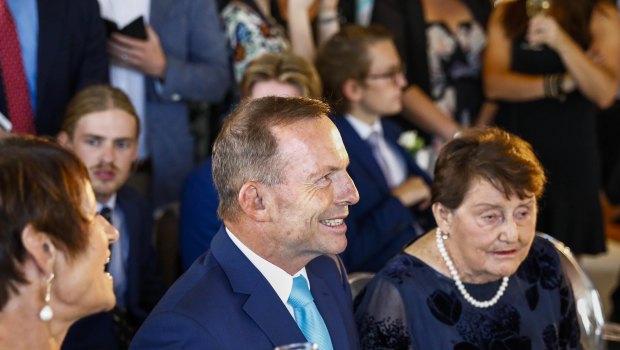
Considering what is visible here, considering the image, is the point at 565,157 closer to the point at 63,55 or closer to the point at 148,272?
the point at 148,272

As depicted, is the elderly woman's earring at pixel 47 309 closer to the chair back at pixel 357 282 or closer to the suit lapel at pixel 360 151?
the chair back at pixel 357 282

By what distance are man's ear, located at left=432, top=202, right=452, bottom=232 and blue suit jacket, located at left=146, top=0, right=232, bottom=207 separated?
62.6 inches

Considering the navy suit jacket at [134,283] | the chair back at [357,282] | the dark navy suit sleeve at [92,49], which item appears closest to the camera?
the chair back at [357,282]

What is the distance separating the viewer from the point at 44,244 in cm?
190

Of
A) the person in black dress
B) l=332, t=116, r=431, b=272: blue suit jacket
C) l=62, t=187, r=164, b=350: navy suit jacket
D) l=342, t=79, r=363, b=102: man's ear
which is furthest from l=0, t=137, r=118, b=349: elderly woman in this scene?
the person in black dress

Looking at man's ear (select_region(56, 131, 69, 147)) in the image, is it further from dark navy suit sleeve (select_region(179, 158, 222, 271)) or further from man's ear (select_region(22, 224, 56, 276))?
man's ear (select_region(22, 224, 56, 276))

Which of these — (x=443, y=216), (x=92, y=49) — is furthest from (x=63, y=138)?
(x=443, y=216)

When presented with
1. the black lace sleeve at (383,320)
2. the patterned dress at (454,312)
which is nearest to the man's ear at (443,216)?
the patterned dress at (454,312)

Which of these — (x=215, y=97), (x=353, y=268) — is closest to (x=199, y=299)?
(x=353, y=268)

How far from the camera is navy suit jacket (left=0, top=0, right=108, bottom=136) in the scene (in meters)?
3.77

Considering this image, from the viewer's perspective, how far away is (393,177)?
4320 millimetres

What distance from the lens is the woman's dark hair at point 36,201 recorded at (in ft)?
6.15

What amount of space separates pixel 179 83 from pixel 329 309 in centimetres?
183

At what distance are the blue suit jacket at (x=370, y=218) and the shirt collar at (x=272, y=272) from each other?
4.24ft
